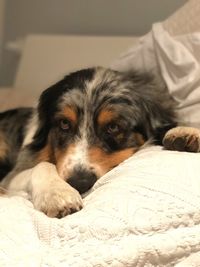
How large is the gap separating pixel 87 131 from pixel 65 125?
0.12 meters

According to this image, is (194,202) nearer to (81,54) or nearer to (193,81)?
(193,81)

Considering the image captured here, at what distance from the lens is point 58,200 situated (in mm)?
1441

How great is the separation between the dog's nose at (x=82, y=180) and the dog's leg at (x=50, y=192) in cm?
5

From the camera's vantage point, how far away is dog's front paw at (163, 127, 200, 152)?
69.5 inches

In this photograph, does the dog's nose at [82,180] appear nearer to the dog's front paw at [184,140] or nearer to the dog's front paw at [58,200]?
the dog's front paw at [58,200]

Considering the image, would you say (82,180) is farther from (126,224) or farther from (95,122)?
(126,224)

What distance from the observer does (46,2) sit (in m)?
3.88

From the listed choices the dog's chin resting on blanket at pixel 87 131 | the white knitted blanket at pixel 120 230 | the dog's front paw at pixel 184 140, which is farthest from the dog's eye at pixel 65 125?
the white knitted blanket at pixel 120 230

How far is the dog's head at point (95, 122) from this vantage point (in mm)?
1829

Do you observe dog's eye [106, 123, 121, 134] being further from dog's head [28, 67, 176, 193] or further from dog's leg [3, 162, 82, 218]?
dog's leg [3, 162, 82, 218]

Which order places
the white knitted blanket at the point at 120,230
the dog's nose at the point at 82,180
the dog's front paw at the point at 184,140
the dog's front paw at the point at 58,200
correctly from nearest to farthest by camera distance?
the white knitted blanket at the point at 120,230, the dog's front paw at the point at 58,200, the dog's nose at the point at 82,180, the dog's front paw at the point at 184,140

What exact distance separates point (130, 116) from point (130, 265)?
38.9 inches

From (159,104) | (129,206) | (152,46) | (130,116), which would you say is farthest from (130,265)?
(152,46)

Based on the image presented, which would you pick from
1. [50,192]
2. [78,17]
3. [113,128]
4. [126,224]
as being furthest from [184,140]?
[78,17]
